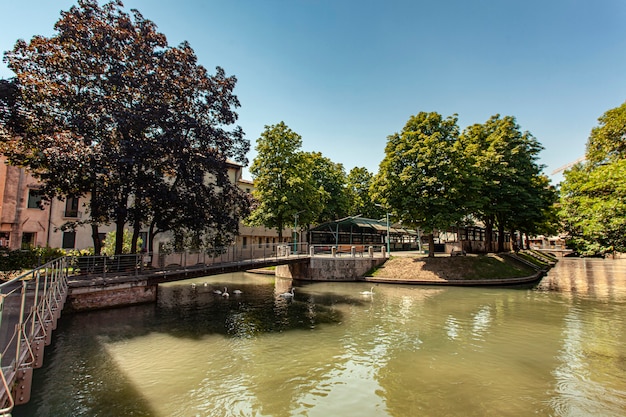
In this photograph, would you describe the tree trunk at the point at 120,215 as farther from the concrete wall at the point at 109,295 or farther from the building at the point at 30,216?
the building at the point at 30,216

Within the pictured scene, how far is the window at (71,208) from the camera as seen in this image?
1206 inches

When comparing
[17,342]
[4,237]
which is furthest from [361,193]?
[17,342]

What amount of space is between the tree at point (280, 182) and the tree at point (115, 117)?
12784 millimetres

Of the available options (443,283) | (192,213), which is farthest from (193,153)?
(443,283)

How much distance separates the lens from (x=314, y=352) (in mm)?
11938

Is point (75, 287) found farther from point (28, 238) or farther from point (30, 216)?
point (28, 238)

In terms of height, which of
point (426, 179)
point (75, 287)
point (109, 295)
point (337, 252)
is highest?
point (426, 179)

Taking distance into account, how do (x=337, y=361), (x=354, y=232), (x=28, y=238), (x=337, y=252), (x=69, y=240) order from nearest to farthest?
(x=337, y=361) → (x=28, y=238) → (x=69, y=240) → (x=337, y=252) → (x=354, y=232)

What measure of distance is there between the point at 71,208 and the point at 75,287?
62.6ft

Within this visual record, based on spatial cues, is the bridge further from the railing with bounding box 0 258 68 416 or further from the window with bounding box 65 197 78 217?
the window with bounding box 65 197 78 217

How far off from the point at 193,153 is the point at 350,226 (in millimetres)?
23188

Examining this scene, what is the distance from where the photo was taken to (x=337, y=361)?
11.1 m

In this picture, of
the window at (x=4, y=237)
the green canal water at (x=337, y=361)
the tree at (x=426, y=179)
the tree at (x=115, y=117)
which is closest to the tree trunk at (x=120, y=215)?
the tree at (x=115, y=117)

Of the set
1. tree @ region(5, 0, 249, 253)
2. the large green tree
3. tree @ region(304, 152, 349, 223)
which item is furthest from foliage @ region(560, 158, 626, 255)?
tree @ region(304, 152, 349, 223)
